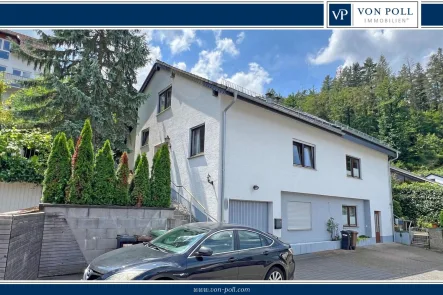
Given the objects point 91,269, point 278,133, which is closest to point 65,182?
point 91,269

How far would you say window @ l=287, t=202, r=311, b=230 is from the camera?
12125 mm

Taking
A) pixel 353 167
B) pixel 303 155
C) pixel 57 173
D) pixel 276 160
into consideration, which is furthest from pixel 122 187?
pixel 353 167

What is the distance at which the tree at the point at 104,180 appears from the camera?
794 centimetres

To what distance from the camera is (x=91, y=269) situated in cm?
471

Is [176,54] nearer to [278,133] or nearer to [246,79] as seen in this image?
[246,79]

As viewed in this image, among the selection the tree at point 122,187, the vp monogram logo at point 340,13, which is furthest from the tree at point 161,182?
the vp monogram logo at point 340,13

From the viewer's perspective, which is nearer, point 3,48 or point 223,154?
point 223,154

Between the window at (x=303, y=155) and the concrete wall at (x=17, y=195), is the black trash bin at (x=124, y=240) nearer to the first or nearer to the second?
the concrete wall at (x=17, y=195)

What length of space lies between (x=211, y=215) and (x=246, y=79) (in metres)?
4.77

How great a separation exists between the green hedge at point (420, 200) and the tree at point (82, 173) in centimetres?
1933

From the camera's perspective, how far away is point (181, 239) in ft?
17.6

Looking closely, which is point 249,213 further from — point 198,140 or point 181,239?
point 181,239

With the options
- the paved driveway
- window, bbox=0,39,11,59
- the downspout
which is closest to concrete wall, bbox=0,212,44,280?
the downspout

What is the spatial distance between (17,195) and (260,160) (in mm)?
8425
